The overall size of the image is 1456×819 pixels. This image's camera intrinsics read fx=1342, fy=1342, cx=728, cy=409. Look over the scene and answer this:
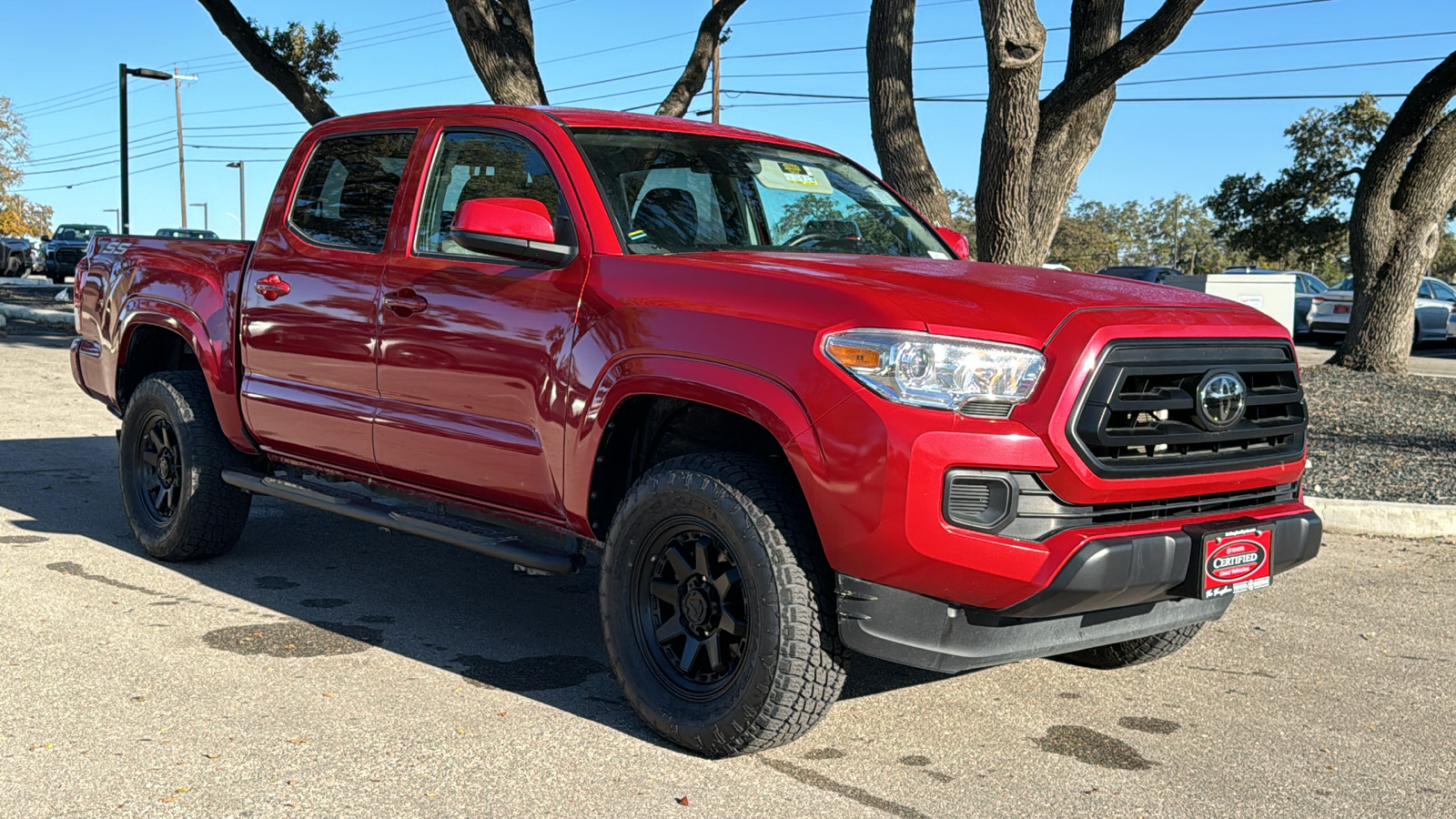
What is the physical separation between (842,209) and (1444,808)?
2835 millimetres

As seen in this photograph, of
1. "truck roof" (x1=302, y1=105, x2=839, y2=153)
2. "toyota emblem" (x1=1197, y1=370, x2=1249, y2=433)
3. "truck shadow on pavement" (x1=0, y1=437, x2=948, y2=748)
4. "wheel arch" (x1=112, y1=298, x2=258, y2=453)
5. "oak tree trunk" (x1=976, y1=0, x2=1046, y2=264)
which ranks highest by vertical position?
"oak tree trunk" (x1=976, y1=0, x2=1046, y2=264)

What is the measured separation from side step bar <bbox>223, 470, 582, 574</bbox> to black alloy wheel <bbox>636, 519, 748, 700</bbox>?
398 mm

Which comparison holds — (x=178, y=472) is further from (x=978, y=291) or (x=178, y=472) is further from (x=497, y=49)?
(x=497, y=49)

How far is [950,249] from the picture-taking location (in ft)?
17.6

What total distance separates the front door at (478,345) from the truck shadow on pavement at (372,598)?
1.93 feet

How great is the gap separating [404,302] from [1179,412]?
2653 mm

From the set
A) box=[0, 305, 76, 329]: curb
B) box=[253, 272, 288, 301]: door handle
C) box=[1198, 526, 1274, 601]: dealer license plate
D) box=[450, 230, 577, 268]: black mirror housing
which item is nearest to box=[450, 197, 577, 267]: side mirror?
box=[450, 230, 577, 268]: black mirror housing

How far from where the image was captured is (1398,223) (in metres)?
16.3

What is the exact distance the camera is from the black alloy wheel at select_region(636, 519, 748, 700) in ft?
12.6

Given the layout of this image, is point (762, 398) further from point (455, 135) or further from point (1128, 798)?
point (455, 135)

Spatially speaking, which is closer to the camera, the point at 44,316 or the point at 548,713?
the point at 548,713

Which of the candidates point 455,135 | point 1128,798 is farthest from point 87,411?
point 1128,798

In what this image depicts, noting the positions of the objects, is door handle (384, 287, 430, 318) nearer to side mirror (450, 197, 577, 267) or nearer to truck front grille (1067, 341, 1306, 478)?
side mirror (450, 197, 577, 267)

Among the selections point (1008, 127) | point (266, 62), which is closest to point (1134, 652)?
point (1008, 127)
